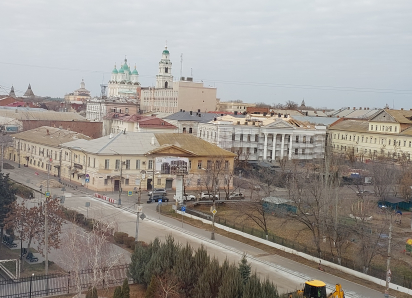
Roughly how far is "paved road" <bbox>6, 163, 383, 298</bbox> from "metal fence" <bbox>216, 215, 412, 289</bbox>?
1214 mm

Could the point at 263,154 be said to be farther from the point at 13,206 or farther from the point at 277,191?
the point at 13,206

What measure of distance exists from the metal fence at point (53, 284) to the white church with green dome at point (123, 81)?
12081cm

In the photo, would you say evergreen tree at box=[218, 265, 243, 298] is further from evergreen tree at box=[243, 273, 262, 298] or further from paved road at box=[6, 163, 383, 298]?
paved road at box=[6, 163, 383, 298]

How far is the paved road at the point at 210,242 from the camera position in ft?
75.4

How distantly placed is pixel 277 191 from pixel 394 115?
30.3m

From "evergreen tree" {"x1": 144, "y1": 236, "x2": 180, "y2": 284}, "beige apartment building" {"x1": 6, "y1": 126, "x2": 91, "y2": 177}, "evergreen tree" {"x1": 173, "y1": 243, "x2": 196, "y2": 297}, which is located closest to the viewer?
"evergreen tree" {"x1": 173, "y1": 243, "x2": 196, "y2": 297}

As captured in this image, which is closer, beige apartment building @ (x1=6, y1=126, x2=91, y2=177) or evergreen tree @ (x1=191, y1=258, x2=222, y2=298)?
evergreen tree @ (x1=191, y1=258, x2=222, y2=298)

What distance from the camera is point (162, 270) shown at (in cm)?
1925

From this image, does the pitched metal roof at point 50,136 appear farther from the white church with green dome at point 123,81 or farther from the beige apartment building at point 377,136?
the white church with green dome at point 123,81

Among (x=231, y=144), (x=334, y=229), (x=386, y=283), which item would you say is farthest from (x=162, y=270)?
(x=231, y=144)

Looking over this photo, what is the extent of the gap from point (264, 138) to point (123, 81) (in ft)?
284

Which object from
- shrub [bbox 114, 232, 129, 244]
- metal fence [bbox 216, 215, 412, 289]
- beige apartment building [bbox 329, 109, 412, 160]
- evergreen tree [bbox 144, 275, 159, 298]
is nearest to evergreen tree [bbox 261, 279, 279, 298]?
evergreen tree [bbox 144, 275, 159, 298]

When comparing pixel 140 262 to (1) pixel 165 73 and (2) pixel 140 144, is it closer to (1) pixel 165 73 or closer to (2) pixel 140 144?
(2) pixel 140 144

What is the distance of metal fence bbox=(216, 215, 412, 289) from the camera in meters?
22.7
